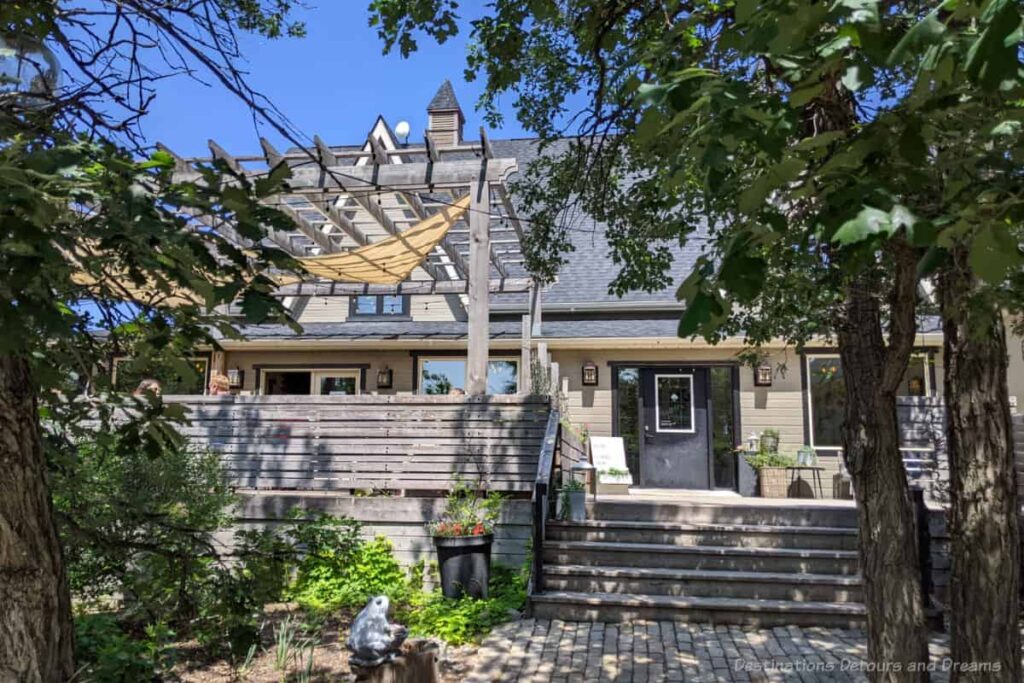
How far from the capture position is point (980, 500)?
329cm

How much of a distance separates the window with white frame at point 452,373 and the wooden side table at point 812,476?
15.3ft

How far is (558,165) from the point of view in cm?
566

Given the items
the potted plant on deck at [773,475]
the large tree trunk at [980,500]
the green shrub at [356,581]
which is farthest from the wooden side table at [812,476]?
the large tree trunk at [980,500]

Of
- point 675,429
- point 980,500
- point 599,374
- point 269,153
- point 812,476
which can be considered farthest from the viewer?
point 599,374

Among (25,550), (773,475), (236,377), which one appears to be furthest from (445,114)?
(25,550)

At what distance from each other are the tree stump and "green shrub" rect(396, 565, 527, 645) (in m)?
1.58

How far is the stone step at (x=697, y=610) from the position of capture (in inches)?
216

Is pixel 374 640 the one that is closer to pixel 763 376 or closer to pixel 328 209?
pixel 328 209

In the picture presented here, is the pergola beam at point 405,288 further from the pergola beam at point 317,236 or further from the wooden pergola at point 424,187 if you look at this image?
the pergola beam at point 317,236

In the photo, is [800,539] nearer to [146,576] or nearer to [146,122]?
[146,576]

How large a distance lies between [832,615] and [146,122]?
590 cm

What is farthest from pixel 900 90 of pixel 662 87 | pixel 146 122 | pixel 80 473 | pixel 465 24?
pixel 80 473

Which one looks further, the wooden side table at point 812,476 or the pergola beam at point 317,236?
the wooden side table at point 812,476

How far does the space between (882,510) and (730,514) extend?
12.9 ft
